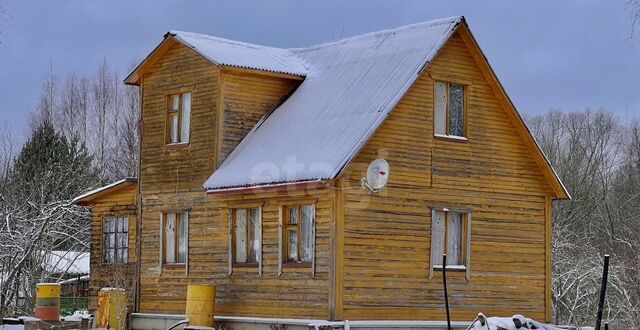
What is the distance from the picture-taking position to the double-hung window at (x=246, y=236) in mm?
28312

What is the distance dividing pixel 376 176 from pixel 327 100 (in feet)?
11.5

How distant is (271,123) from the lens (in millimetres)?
29828

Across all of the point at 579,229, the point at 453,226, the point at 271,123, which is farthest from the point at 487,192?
the point at 579,229

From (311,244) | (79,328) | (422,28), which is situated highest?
(422,28)

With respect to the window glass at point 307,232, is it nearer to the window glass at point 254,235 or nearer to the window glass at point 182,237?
the window glass at point 254,235

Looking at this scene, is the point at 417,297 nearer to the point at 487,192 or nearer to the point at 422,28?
the point at 487,192

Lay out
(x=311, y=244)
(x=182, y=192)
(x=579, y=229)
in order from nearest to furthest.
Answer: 1. (x=311, y=244)
2. (x=182, y=192)
3. (x=579, y=229)

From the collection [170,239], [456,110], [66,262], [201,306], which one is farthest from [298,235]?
[66,262]

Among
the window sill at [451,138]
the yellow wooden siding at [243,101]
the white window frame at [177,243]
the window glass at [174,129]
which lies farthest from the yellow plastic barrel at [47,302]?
the window sill at [451,138]

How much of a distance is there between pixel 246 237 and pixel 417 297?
14.6ft

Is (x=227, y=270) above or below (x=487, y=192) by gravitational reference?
below

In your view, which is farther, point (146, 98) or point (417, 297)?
point (146, 98)

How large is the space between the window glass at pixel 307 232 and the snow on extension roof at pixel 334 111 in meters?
0.93

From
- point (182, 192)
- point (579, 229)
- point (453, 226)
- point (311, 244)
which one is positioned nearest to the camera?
point (311, 244)
